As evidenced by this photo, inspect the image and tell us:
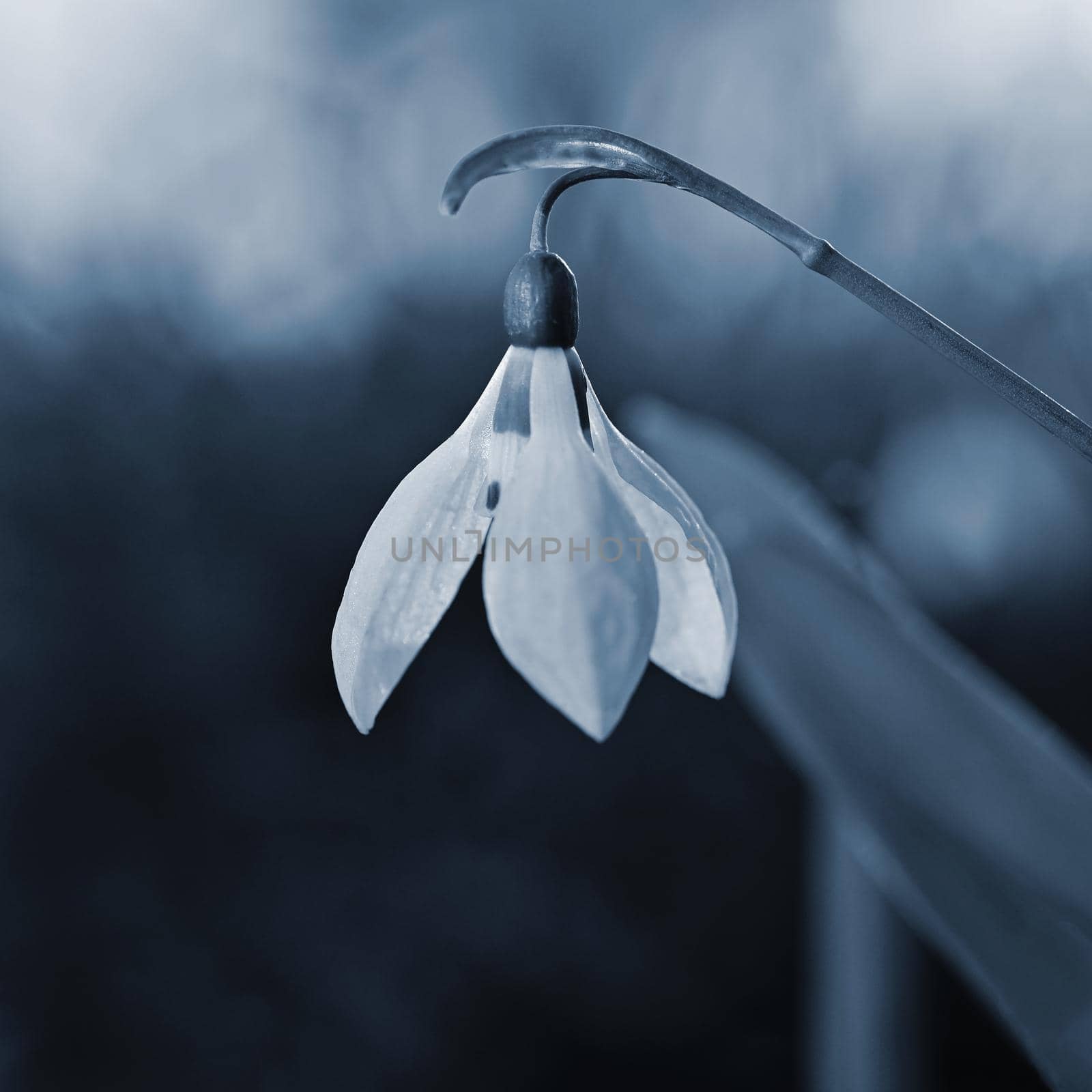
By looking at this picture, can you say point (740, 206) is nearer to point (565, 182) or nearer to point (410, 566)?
point (565, 182)

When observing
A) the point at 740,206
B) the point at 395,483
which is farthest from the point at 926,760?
the point at 395,483

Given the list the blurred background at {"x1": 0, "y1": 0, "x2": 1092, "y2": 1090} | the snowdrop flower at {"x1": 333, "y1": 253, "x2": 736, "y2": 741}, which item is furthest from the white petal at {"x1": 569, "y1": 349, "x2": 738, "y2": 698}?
the blurred background at {"x1": 0, "y1": 0, "x2": 1092, "y2": 1090}

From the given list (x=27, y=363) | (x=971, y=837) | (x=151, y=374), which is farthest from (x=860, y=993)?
(x=27, y=363)

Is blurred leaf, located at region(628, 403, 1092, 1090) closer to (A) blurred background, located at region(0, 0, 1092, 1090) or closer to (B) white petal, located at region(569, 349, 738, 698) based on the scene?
(B) white petal, located at region(569, 349, 738, 698)


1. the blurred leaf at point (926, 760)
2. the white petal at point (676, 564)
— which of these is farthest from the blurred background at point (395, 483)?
the white petal at point (676, 564)

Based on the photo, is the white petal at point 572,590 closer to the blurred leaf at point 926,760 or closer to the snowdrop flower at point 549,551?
the snowdrop flower at point 549,551

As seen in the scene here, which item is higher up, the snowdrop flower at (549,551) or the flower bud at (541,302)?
the flower bud at (541,302)
